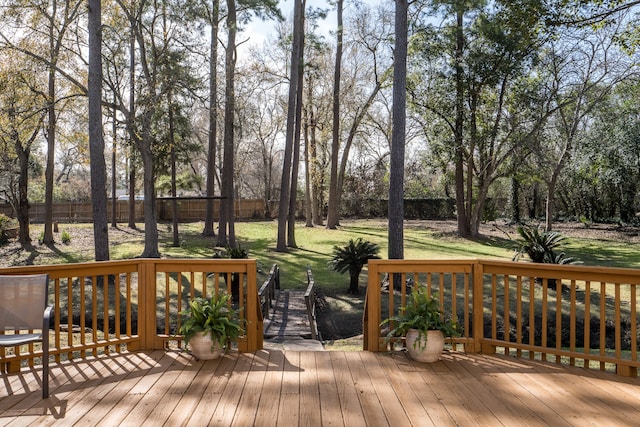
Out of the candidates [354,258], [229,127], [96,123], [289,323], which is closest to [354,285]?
[354,258]

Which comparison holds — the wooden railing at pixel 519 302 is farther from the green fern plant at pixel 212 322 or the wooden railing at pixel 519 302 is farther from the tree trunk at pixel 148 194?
the tree trunk at pixel 148 194

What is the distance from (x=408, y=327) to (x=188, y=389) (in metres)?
1.78

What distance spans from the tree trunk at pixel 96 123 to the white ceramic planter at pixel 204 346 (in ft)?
19.7

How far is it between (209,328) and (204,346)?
17cm

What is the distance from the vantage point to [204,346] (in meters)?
3.99

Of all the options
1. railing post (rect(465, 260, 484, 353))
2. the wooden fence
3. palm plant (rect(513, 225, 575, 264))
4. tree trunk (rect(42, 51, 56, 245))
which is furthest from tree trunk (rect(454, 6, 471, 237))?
railing post (rect(465, 260, 484, 353))

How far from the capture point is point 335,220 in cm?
2309

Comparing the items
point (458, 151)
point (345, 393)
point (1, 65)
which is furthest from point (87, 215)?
point (345, 393)

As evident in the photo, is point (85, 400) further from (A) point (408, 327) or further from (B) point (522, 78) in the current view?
(B) point (522, 78)

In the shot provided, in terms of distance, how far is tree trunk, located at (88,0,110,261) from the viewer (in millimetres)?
8922

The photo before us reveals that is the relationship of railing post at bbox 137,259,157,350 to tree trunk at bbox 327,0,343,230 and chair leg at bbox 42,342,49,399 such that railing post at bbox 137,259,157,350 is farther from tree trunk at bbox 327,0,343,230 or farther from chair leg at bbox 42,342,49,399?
tree trunk at bbox 327,0,343,230

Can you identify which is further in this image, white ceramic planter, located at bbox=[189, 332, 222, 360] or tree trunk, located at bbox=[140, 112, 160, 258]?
tree trunk, located at bbox=[140, 112, 160, 258]

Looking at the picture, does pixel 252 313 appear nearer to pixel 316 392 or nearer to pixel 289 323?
pixel 316 392

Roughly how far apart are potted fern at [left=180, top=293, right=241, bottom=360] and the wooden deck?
0.11m
